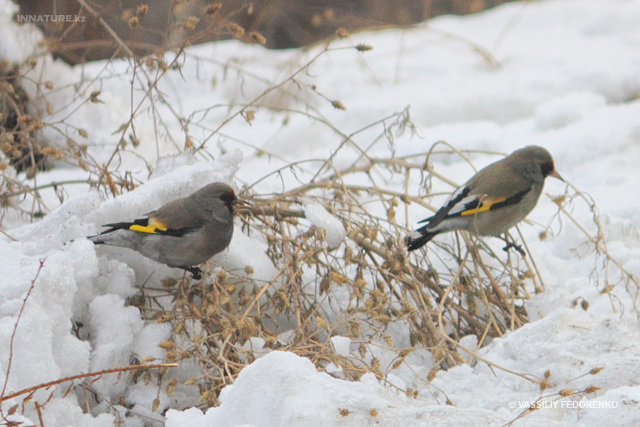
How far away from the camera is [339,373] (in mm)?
3496

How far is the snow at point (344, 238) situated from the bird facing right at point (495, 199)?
8.8 inches

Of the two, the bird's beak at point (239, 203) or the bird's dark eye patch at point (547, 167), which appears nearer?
the bird's beak at point (239, 203)

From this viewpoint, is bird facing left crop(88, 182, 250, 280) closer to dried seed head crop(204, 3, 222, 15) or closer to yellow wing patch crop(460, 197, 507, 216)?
dried seed head crop(204, 3, 222, 15)

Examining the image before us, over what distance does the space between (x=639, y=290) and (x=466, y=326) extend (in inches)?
39.1

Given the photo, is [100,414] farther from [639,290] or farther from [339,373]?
[639,290]

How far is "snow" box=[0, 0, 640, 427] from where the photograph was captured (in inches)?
123

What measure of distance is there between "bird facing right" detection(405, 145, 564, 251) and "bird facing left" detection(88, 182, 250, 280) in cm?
99

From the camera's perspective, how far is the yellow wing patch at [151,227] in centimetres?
409

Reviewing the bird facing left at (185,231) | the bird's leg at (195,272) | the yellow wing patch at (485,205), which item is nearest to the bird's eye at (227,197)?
the bird facing left at (185,231)

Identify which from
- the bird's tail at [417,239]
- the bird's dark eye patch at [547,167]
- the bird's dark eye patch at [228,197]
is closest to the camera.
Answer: the bird's dark eye patch at [228,197]

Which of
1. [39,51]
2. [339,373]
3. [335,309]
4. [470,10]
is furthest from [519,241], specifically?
[470,10]

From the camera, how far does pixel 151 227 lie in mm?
4168

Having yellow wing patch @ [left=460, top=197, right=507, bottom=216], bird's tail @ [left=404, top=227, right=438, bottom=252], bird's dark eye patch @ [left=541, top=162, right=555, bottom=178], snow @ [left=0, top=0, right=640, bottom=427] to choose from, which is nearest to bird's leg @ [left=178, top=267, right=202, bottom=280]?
snow @ [left=0, top=0, right=640, bottom=427]

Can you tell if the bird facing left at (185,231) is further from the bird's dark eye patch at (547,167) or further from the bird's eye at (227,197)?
the bird's dark eye patch at (547,167)
